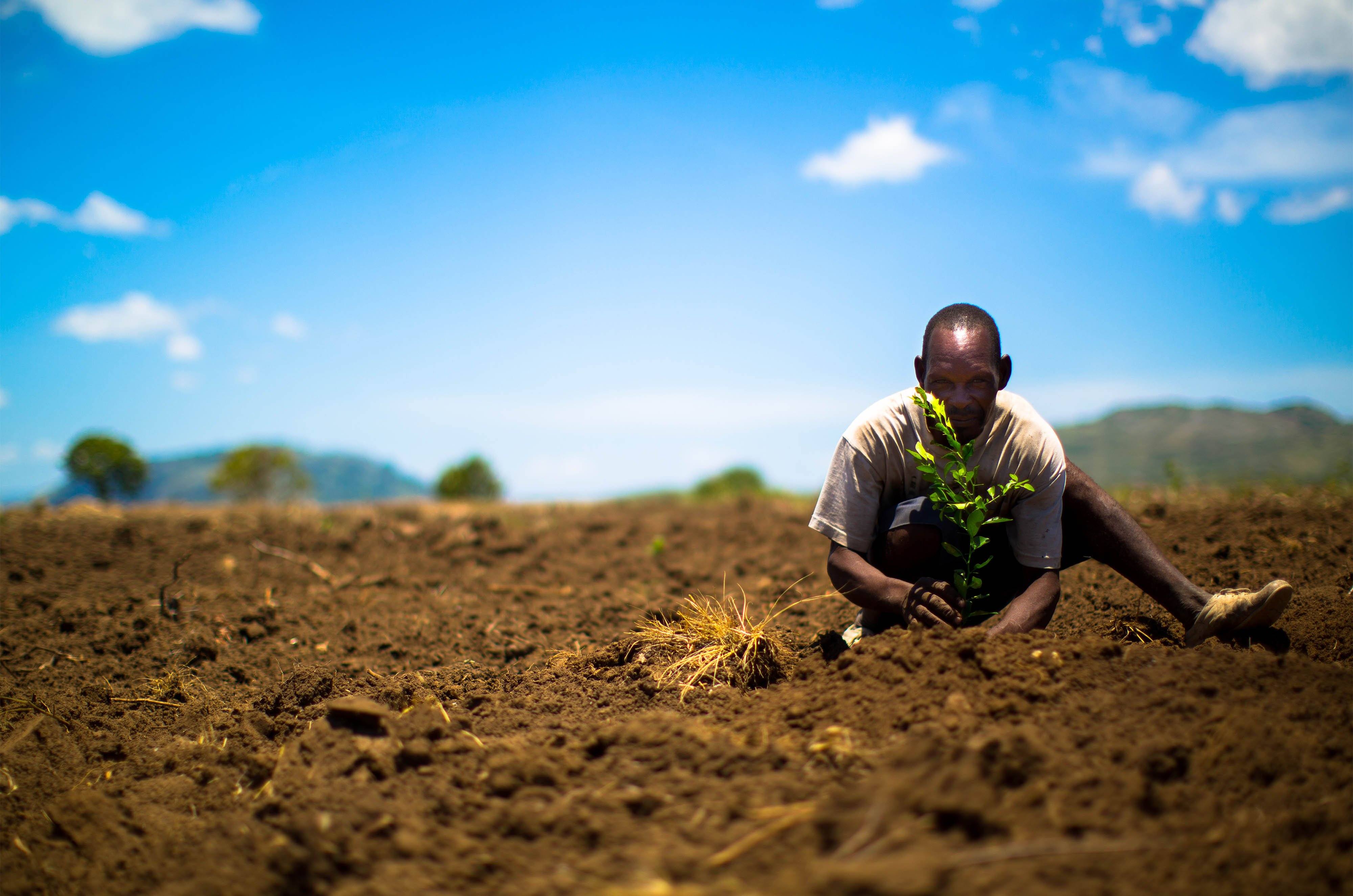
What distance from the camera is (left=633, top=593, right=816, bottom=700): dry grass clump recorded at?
10.3ft

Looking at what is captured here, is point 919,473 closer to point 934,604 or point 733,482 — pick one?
point 934,604

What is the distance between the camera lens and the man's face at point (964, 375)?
9.51ft

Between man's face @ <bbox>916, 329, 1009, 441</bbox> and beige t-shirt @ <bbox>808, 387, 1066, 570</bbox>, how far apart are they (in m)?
0.21

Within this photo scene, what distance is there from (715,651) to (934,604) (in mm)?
885

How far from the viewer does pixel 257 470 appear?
22.2m

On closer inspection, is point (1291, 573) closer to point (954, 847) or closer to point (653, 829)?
point (954, 847)

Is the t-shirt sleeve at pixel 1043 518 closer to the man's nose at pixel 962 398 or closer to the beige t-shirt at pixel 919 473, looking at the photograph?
the beige t-shirt at pixel 919 473

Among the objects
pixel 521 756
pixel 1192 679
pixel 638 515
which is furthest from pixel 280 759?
pixel 638 515

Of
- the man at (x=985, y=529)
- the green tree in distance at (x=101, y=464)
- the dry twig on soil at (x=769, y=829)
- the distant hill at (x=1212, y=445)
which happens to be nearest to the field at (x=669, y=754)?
the dry twig on soil at (x=769, y=829)

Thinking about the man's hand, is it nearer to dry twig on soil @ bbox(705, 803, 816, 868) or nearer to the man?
the man

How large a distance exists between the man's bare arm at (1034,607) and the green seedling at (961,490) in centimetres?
11

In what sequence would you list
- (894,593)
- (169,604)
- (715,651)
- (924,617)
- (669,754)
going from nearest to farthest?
(669,754) → (924,617) → (894,593) → (715,651) → (169,604)

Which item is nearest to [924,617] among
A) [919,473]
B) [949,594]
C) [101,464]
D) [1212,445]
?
[949,594]

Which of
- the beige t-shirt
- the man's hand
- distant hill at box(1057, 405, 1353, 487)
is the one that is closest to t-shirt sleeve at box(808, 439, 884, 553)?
the beige t-shirt
